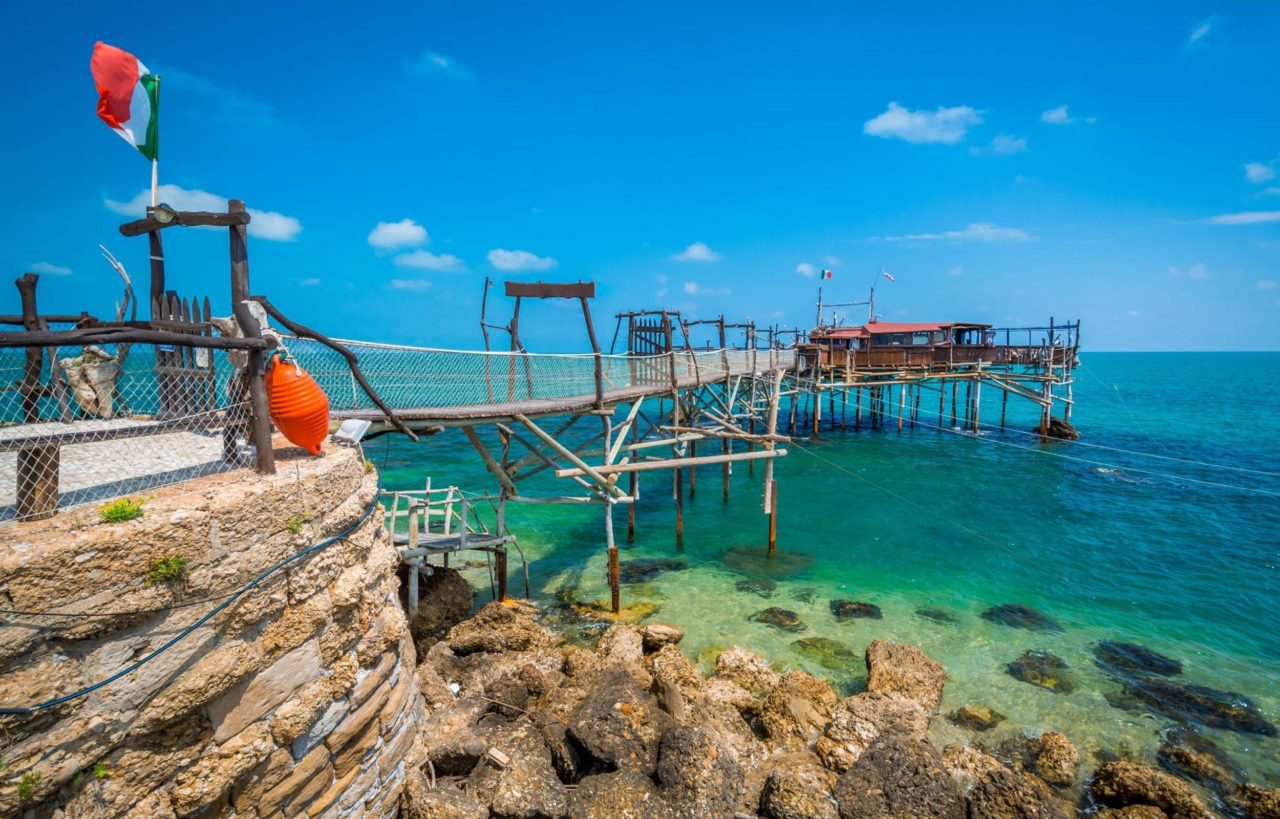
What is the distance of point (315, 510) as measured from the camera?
4.54 m

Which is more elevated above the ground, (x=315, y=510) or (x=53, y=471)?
(x=53, y=471)

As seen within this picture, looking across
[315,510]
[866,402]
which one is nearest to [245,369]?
[315,510]

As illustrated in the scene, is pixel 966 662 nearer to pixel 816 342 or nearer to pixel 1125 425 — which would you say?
pixel 816 342

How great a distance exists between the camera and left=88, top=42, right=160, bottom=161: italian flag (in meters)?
5.40

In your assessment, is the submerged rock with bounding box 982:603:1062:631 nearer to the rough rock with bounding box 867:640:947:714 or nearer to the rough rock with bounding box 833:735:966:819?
the rough rock with bounding box 867:640:947:714

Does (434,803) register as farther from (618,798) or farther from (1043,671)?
(1043,671)

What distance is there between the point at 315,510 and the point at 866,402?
47.5 m

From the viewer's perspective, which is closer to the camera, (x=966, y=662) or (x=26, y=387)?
(x=26, y=387)

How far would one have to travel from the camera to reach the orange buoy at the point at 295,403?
4883 millimetres

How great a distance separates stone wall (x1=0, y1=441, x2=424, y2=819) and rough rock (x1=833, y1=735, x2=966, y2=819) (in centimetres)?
491

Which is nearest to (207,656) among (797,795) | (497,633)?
(797,795)

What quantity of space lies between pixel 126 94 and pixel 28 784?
18.6 ft

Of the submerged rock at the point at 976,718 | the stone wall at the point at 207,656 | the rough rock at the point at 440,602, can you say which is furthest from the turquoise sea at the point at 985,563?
the stone wall at the point at 207,656

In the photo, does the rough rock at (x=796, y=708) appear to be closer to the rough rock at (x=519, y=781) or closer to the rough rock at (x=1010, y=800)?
the rough rock at (x=1010, y=800)
